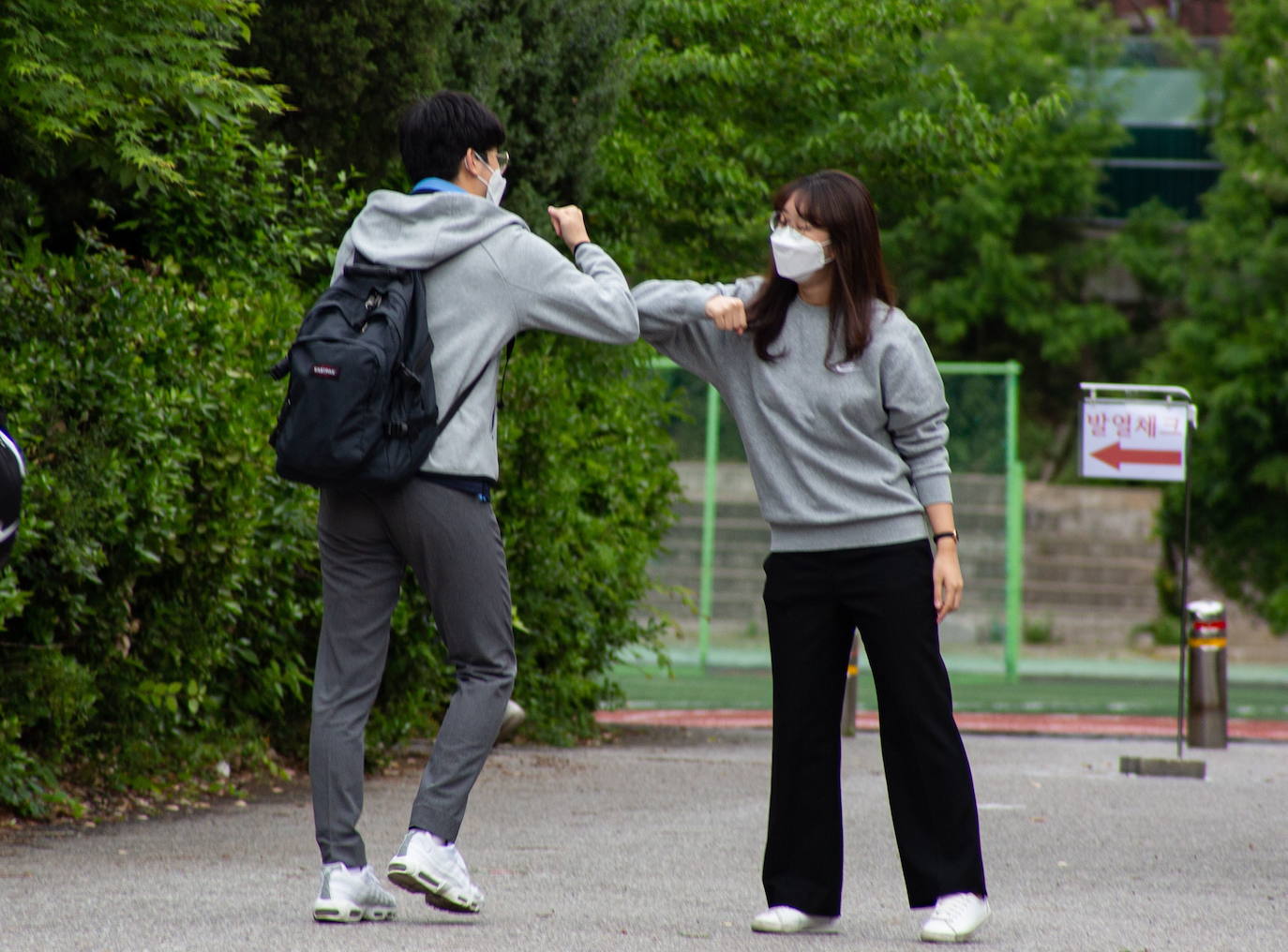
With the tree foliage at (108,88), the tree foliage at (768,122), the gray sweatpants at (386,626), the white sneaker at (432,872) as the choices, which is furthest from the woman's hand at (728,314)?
the tree foliage at (768,122)

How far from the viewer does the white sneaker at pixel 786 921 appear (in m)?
4.74

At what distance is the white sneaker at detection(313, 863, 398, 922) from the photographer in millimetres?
4559

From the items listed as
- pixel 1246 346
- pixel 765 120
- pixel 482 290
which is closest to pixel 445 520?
pixel 482 290

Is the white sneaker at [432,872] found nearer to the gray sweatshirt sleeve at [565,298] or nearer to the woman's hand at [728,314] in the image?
the gray sweatshirt sleeve at [565,298]

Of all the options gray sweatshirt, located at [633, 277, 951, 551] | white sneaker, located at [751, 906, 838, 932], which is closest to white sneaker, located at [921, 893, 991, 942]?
white sneaker, located at [751, 906, 838, 932]

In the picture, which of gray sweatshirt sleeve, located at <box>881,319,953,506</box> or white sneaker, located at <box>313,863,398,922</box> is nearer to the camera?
white sneaker, located at <box>313,863,398,922</box>

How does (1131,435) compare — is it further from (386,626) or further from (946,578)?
(386,626)

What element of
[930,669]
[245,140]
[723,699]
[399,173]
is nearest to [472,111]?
[930,669]

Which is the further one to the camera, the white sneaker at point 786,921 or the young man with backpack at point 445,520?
the white sneaker at point 786,921

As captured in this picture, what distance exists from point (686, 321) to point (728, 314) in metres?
0.16

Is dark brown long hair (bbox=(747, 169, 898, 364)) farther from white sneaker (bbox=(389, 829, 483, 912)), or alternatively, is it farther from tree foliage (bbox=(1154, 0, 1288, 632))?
tree foliage (bbox=(1154, 0, 1288, 632))

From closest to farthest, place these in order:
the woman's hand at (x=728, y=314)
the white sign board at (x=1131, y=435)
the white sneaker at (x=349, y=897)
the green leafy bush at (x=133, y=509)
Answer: the white sneaker at (x=349, y=897) < the woman's hand at (x=728, y=314) < the green leafy bush at (x=133, y=509) < the white sign board at (x=1131, y=435)

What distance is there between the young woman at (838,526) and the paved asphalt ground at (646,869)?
0.24 metres

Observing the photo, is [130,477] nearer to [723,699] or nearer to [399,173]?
[399,173]
